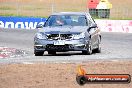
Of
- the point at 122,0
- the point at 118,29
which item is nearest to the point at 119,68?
the point at 118,29

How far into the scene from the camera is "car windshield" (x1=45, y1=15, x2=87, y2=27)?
19578mm

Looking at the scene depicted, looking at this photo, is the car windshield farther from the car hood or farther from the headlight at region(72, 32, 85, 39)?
the headlight at region(72, 32, 85, 39)

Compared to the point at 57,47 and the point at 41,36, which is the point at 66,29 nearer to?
the point at 57,47

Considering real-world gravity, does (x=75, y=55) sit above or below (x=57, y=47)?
below

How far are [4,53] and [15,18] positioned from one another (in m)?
22.5

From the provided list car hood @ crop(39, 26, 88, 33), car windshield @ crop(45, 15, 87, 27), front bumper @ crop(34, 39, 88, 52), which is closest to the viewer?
front bumper @ crop(34, 39, 88, 52)

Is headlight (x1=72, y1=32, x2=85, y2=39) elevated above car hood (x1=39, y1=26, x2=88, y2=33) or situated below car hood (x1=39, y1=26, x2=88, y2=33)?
below

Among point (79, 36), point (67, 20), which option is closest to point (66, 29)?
point (79, 36)

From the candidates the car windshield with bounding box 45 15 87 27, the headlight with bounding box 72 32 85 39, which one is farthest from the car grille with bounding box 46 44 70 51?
the car windshield with bounding box 45 15 87 27

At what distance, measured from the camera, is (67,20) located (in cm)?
1972

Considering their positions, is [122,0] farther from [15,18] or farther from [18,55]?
[18,55]

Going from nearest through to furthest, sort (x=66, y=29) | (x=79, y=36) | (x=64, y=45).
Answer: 1. (x=64, y=45)
2. (x=79, y=36)
3. (x=66, y=29)

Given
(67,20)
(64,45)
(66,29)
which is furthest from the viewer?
(67,20)

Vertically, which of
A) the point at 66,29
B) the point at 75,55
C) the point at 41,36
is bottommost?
the point at 75,55
